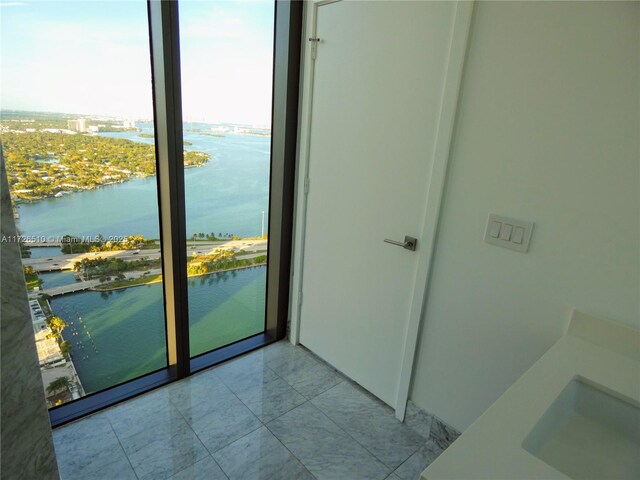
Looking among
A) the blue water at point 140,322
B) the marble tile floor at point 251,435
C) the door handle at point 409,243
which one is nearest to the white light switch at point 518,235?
the door handle at point 409,243

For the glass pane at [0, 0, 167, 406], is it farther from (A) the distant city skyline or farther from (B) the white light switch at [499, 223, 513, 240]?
(B) the white light switch at [499, 223, 513, 240]

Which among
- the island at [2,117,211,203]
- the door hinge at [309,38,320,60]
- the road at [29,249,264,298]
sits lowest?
the road at [29,249,264,298]

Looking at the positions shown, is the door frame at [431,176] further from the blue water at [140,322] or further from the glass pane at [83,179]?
the glass pane at [83,179]

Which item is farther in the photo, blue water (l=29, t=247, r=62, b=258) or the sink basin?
blue water (l=29, t=247, r=62, b=258)

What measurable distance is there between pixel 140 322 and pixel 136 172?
83cm

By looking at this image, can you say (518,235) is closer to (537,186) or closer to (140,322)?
(537,186)

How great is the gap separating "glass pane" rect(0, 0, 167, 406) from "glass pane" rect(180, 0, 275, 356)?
21 cm

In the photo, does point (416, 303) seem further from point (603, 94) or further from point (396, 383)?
point (603, 94)

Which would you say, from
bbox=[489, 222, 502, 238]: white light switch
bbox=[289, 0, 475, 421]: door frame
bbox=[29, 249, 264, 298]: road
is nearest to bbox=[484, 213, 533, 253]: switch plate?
bbox=[489, 222, 502, 238]: white light switch

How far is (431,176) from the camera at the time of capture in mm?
1573

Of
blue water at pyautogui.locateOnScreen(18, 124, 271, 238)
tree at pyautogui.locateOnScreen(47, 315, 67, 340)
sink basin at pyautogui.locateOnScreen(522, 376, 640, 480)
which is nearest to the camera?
sink basin at pyautogui.locateOnScreen(522, 376, 640, 480)

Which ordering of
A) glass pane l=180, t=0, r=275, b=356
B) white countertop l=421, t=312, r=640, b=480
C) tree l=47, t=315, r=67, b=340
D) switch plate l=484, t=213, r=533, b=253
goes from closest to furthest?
white countertop l=421, t=312, r=640, b=480, switch plate l=484, t=213, r=533, b=253, tree l=47, t=315, r=67, b=340, glass pane l=180, t=0, r=275, b=356

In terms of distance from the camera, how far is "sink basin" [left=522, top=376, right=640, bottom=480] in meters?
0.89

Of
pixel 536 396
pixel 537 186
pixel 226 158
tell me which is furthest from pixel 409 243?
pixel 226 158
